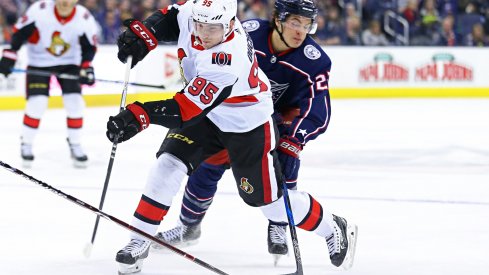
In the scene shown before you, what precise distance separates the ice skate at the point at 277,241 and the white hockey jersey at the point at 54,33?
296 cm

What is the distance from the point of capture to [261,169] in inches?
137

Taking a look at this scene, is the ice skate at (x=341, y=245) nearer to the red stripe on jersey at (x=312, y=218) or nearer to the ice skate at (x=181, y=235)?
the red stripe on jersey at (x=312, y=218)

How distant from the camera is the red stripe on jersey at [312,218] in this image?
3.62 m

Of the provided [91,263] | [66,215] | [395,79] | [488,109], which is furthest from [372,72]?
[91,263]

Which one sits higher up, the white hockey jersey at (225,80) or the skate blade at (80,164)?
the white hockey jersey at (225,80)

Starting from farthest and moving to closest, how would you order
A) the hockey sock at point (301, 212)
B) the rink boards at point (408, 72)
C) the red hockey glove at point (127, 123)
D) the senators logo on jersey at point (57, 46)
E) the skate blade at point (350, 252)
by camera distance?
the rink boards at point (408, 72), the senators logo on jersey at point (57, 46), the skate blade at point (350, 252), the hockey sock at point (301, 212), the red hockey glove at point (127, 123)

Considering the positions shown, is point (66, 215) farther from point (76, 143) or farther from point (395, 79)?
point (395, 79)

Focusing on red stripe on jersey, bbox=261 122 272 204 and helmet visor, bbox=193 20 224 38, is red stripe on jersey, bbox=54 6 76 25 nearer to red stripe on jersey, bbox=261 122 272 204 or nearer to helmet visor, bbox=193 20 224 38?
red stripe on jersey, bbox=261 122 272 204

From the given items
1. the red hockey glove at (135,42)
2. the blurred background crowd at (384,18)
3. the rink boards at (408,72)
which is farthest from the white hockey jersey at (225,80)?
the rink boards at (408,72)

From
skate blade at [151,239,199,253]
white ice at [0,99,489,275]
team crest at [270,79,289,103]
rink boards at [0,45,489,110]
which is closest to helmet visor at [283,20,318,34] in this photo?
team crest at [270,79,289,103]

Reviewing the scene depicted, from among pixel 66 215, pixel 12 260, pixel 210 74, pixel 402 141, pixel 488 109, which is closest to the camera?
pixel 210 74

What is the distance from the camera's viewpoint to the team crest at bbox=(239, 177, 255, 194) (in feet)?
11.5

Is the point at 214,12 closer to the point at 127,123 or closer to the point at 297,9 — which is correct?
the point at 127,123

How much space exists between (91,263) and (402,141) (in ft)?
15.3
